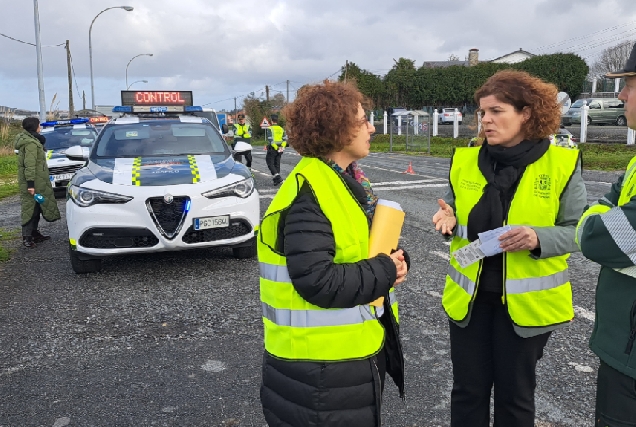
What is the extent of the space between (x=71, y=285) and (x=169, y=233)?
44.9 inches

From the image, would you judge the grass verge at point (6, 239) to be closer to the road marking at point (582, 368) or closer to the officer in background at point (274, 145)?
the road marking at point (582, 368)

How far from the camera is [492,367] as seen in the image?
2.66 meters

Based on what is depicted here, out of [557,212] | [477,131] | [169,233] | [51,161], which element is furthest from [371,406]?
[51,161]

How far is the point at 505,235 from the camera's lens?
2.40 m

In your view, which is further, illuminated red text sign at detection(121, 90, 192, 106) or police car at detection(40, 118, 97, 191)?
police car at detection(40, 118, 97, 191)

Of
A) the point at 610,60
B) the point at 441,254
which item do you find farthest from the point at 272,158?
the point at 610,60

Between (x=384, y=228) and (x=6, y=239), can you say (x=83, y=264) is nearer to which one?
(x=6, y=239)

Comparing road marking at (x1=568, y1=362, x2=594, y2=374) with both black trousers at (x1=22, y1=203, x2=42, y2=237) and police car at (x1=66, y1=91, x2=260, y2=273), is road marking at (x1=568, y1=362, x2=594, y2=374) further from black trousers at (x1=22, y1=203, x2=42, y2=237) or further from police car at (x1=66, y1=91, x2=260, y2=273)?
black trousers at (x1=22, y1=203, x2=42, y2=237)

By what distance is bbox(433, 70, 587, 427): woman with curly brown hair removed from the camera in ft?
8.17

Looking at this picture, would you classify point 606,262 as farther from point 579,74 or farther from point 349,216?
point 579,74

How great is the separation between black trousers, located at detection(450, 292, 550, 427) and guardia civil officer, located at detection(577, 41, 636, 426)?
23.0 inches

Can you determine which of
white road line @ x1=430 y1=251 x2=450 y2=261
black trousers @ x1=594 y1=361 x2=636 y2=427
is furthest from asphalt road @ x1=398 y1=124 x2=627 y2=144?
black trousers @ x1=594 y1=361 x2=636 y2=427

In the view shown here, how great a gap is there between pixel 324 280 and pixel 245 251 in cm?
487

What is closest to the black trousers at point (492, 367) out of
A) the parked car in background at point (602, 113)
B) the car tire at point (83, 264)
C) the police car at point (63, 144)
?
the car tire at point (83, 264)
